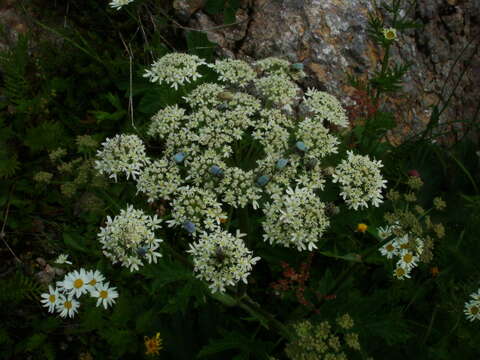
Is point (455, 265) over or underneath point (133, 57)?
underneath

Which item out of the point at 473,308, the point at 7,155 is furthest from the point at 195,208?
the point at 7,155

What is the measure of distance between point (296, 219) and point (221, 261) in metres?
0.64

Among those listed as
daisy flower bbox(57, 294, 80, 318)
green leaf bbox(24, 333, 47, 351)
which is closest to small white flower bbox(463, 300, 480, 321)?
daisy flower bbox(57, 294, 80, 318)

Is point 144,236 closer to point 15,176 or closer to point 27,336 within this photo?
point 27,336

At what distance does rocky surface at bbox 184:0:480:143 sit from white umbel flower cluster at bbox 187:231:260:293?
2984 mm

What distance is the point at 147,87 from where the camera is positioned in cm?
553

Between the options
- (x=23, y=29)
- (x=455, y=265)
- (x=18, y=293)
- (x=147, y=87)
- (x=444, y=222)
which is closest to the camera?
(x=18, y=293)

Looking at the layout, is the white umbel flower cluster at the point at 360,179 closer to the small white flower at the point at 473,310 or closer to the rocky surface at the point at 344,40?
the small white flower at the point at 473,310

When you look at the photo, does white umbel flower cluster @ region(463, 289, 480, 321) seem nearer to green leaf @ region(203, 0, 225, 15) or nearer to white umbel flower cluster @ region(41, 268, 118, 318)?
white umbel flower cluster @ region(41, 268, 118, 318)

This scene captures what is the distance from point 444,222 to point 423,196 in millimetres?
484

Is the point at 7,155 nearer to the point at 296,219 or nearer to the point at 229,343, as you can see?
the point at 229,343

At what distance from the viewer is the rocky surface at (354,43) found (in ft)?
19.0

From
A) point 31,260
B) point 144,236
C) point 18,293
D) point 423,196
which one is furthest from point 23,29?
point 423,196

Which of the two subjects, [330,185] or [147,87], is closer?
[330,185]
